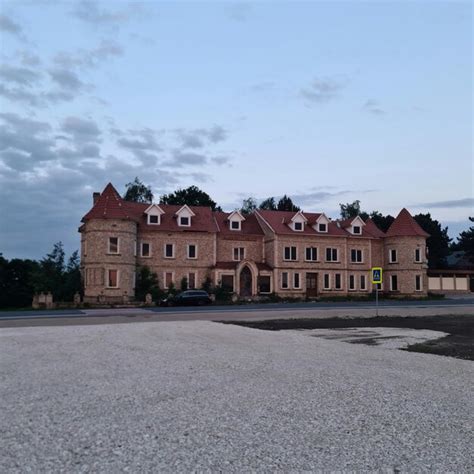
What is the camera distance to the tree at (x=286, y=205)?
287 ft

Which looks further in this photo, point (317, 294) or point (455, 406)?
point (317, 294)

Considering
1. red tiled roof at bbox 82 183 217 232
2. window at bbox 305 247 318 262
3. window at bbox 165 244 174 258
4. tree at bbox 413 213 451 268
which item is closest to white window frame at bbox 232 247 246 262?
red tiled roof at bbox 82 183 217 232

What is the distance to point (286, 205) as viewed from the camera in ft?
290

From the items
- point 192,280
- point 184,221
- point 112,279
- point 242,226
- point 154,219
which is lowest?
point 192,280

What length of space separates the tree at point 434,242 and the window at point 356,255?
28814 millimetres

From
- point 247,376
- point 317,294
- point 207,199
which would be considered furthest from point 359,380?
point 207,199

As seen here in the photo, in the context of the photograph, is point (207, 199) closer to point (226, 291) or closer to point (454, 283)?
point (226, 291)

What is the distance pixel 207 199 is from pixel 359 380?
6824 cm

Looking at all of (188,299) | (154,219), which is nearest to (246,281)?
(188,299)

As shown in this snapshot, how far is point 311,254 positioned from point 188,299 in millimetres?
16555

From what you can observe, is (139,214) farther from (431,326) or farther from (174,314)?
(431,326)

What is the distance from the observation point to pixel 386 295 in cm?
5825

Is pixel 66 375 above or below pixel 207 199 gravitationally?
below

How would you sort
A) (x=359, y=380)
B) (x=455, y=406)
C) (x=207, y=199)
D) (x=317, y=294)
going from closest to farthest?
(x=455, y=406), (x=359, y=380), (x=317, y=294), (x=207, y=199)
